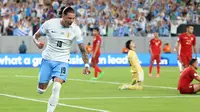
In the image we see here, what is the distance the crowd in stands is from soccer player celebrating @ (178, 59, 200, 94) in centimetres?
2299

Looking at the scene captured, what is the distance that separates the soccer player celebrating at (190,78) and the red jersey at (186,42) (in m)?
6.03

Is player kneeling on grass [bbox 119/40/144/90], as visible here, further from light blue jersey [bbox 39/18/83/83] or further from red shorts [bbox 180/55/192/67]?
light blue jersey [bbox 39/18/83/83]

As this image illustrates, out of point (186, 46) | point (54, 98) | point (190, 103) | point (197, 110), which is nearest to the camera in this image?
point (54, 98)

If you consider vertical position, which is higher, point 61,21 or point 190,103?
point 61,21

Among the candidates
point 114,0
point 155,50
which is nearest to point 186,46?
point 155,50

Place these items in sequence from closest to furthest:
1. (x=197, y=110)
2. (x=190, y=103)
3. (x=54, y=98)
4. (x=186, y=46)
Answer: (x=54, y=98), (x=197, y=110), (x=190, y=103), (x=186, y=46)

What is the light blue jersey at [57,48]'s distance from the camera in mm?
14062

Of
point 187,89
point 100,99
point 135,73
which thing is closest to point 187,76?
point 187,89

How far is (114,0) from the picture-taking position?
4697cm

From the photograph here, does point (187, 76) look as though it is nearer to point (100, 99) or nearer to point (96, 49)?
point (100, 99)

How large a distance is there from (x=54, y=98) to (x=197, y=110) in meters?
4.01

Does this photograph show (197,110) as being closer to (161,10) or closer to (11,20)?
(11,20)

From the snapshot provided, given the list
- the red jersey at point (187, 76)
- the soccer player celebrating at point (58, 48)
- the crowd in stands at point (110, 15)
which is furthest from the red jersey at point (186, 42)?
the crowd in stands at point (110, 15)

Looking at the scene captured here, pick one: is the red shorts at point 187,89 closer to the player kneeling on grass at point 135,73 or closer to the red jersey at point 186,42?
the player kneeling on grass at point 135,73
